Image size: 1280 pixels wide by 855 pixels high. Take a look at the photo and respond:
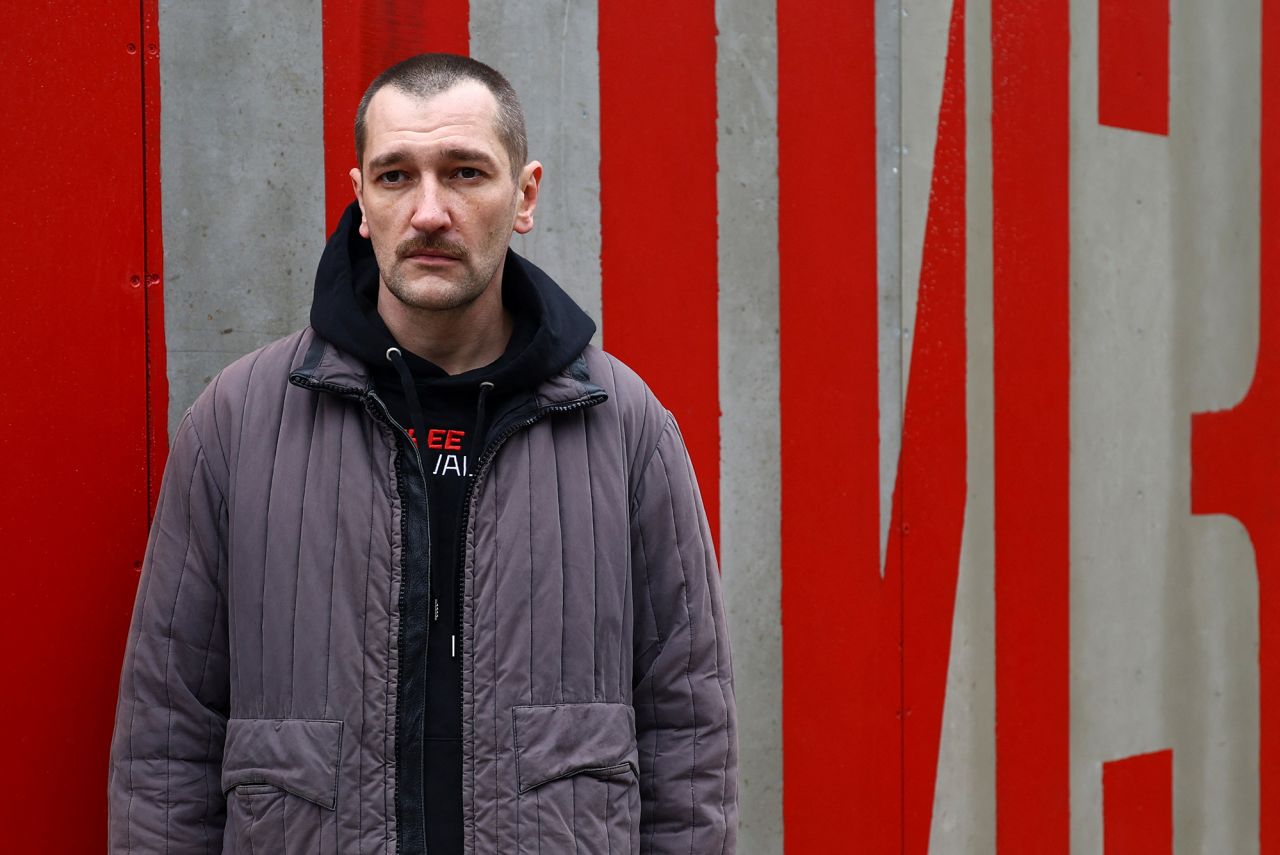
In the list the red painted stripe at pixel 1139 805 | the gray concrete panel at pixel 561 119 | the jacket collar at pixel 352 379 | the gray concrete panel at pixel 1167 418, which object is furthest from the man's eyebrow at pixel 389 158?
the red painted stripe at pixel 1139 805

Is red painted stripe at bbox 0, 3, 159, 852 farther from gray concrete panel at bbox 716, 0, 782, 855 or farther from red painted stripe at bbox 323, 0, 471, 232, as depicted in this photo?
gray concrete panel at bbox 716, 0, 782, 855

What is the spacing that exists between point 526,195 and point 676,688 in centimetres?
69

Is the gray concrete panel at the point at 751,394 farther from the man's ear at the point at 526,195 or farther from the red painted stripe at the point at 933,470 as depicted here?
the man's ear at the point at 526,195

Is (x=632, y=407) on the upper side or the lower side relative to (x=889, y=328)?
lower

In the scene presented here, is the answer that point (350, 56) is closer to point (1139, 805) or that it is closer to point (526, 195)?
point (526, 195)

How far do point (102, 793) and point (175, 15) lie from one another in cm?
113

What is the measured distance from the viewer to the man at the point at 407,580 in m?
1.62

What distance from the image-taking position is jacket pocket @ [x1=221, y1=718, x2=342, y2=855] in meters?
1.59

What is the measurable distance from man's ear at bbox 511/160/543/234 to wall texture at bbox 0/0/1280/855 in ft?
1.39

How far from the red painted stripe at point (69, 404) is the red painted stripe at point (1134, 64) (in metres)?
2.00

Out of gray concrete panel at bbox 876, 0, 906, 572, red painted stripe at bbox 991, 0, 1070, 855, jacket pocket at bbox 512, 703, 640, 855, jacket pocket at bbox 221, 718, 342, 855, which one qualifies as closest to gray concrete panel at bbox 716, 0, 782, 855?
gray concrete panel at bbox 876, 0, 906, 572

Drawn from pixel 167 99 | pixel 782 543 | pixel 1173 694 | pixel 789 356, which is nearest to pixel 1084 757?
pixel 1173 694

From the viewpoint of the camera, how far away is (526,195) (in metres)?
1.81

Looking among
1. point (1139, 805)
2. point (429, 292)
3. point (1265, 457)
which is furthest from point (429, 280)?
point (1265, 457)
